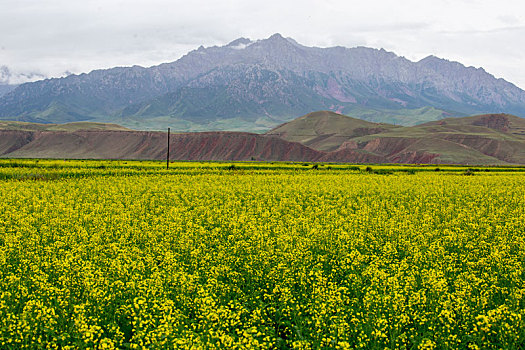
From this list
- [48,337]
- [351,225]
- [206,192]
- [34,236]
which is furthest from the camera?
[206,192]

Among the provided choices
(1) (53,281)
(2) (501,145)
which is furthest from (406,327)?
(2) (501,145)

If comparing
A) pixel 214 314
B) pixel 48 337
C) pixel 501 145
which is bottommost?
pixel 48 337

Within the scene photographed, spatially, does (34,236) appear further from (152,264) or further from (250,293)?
(250,293)

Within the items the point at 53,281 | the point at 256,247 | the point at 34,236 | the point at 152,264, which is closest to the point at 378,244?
the point at 256,247

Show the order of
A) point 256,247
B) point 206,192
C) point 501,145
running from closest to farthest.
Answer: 1. point 256,247
2. point 206,192
3. point 501,145

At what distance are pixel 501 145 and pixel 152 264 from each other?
666ft

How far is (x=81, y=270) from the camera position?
464 inches

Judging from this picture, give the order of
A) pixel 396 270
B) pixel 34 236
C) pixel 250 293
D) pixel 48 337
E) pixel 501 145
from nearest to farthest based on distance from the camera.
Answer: pixel 48 337 → pixel 250 293 → pixel 396 270 → pixel 34 236 → pixel 501 145

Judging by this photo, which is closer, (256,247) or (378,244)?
(256,247)

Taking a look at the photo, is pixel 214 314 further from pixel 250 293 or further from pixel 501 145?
pixel 501 145

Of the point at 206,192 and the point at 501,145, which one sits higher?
the point at 501,145

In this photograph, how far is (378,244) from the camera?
16.6 m

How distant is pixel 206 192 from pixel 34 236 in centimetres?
1799

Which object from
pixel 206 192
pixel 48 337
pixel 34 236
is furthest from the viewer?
pixel 206 192
